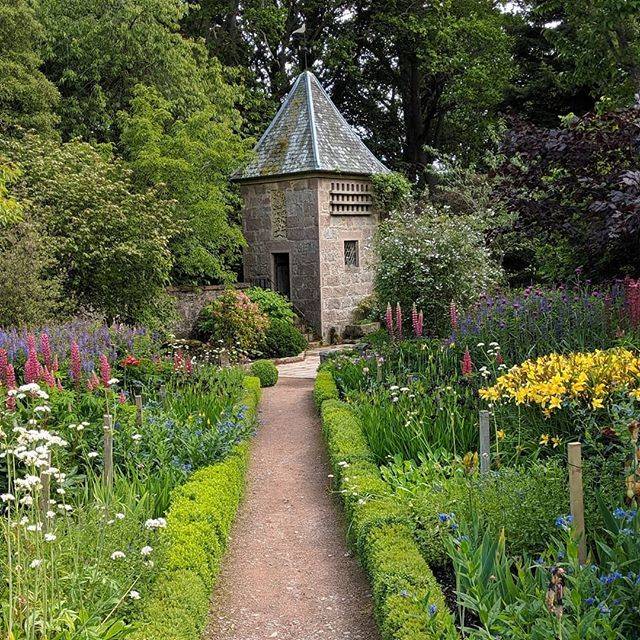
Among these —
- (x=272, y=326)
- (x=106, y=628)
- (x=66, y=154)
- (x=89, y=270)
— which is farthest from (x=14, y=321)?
(x=106, y=628)

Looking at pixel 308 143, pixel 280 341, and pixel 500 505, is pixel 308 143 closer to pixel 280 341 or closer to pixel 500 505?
pixel 280 341

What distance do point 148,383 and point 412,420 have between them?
9.75 ft

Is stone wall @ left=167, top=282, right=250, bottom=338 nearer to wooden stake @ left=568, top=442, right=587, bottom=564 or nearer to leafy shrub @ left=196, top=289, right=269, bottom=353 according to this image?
leafy shrub @ left=196, top=289, right=269, bottom=353

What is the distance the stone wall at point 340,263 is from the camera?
53.7 ft

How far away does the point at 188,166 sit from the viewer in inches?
548

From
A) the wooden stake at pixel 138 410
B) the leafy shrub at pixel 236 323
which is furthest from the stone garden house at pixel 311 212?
the wooden stake at pixel 138 410

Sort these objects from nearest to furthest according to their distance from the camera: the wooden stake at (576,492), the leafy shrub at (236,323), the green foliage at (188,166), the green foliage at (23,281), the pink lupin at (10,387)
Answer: the wooden stake at (576,492), the pink lupin at (10,387), the green foliage at (23,281), the leafy shrub at (236,323), the green foliage at (188,166)

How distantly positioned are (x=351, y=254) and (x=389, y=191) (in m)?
1.60

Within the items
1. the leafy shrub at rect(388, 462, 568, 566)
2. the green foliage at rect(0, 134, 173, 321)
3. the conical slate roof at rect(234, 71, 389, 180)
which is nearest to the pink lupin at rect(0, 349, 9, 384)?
the leafy shrub at rect(388, 462, 568, 566)

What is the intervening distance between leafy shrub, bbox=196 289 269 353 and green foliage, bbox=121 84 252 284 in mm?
1234

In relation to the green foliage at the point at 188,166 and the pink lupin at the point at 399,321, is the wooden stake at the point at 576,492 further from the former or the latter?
the green foliage at the point at 188,166

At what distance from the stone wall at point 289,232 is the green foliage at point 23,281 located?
6717 millimetres

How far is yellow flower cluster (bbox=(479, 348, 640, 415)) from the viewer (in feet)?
14.0

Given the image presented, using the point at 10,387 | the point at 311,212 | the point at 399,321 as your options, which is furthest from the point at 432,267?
the point at 10,387
